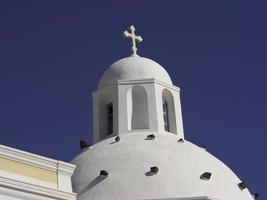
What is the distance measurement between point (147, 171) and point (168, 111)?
18.4 feet

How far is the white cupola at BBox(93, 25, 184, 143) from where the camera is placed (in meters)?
26.9

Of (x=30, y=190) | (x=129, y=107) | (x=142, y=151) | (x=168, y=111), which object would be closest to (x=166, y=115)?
(x=168, y=111)

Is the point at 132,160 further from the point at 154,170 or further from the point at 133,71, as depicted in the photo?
the point at 133,71

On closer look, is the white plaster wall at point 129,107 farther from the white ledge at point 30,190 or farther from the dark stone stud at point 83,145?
the white ledge at point 30,190

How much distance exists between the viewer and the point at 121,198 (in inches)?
885

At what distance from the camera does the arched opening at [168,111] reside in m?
27.7

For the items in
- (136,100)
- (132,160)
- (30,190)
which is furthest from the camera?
(136,100)

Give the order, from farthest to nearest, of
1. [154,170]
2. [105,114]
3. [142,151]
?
[105,114]
[142,151]
[154,170]

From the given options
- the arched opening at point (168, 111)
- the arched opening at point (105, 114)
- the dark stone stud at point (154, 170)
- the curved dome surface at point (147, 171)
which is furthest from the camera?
the arched opening at point (105, 114)

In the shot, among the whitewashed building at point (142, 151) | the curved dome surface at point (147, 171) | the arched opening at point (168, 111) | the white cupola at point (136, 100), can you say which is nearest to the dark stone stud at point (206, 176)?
the whitewashed building at point (142, 151)

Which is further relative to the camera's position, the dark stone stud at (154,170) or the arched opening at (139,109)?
the arched opening at (139,109)

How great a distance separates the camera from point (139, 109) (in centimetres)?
2742

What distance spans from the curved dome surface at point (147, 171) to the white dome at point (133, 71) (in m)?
3.51

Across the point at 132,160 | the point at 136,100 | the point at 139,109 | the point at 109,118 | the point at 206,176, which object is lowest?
the point at 206,176
